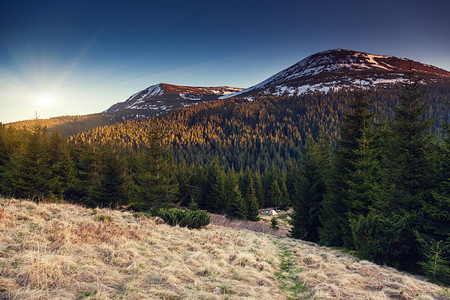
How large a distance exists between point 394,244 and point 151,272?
30.4 ft

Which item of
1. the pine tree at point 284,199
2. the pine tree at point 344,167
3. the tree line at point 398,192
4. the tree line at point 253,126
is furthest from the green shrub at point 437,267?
the tree line at point 253,126

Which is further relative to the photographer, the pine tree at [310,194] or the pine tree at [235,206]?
the pine tree at [235,206]

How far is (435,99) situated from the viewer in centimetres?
13225

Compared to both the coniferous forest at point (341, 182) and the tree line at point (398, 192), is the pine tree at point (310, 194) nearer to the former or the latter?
the coniferous forest at point (341, 182)

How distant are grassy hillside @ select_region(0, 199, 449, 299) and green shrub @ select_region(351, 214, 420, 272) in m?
1.82

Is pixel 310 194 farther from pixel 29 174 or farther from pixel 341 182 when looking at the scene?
pixel 29 174

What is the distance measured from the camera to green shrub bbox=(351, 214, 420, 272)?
8039 millimetres

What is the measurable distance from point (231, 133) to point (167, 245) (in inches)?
5662

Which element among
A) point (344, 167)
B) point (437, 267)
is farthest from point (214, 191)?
point (437, 267)

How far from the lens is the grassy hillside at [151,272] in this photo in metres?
3.63

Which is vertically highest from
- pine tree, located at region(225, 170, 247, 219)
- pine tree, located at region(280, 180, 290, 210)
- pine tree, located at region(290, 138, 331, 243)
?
pine tree, located at region(290, 138, 331, 243)

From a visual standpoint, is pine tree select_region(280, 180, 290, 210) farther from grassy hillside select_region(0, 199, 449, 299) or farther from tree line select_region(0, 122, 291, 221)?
grassy hillside select_region(0, 199, 449, 299)

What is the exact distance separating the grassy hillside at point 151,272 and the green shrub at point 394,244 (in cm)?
182

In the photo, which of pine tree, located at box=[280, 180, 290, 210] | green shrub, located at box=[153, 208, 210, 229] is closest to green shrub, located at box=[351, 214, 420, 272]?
green shrub, located at box=[153, 208, 210, 229]
